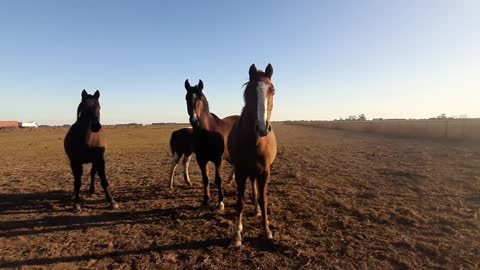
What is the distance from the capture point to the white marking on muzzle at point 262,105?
12.7ft

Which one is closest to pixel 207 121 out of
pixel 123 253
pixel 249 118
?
pixel 249 118

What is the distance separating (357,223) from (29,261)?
5267 millimetres

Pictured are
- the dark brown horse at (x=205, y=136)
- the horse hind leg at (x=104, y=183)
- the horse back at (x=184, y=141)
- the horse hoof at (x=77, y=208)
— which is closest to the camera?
the dark brown horse at (x=205, y=136)

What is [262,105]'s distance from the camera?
3953 mm

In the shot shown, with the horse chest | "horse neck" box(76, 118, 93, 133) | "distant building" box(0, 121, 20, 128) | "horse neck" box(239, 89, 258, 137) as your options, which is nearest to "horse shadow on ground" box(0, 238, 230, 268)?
"horse neck" box(239, 89, 258, 137)

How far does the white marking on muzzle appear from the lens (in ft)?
12.7

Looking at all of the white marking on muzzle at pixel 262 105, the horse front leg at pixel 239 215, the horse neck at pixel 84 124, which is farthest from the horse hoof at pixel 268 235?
the horse neck at pixel 84 124

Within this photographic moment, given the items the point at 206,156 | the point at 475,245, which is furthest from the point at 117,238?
the point at 475,245

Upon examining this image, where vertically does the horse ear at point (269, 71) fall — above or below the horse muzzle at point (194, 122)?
Answer: above

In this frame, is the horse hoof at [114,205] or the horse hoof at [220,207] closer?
the horse hoof at [220,207]

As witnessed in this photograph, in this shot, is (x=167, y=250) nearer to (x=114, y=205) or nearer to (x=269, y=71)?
(x=114, y=205)

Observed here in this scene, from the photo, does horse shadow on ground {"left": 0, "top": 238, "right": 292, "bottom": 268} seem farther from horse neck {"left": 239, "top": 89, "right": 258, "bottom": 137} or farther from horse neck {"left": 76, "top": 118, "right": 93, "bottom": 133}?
horse neck {"left": 76, "top": 118, "right": 93, "bottom": 133}

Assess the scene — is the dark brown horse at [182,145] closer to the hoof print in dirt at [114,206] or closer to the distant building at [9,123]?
the hoof print in dirt at [114,206]

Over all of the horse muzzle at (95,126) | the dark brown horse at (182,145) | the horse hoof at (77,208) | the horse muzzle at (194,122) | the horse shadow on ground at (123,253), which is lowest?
the horse shadow on ground at (123,253)
